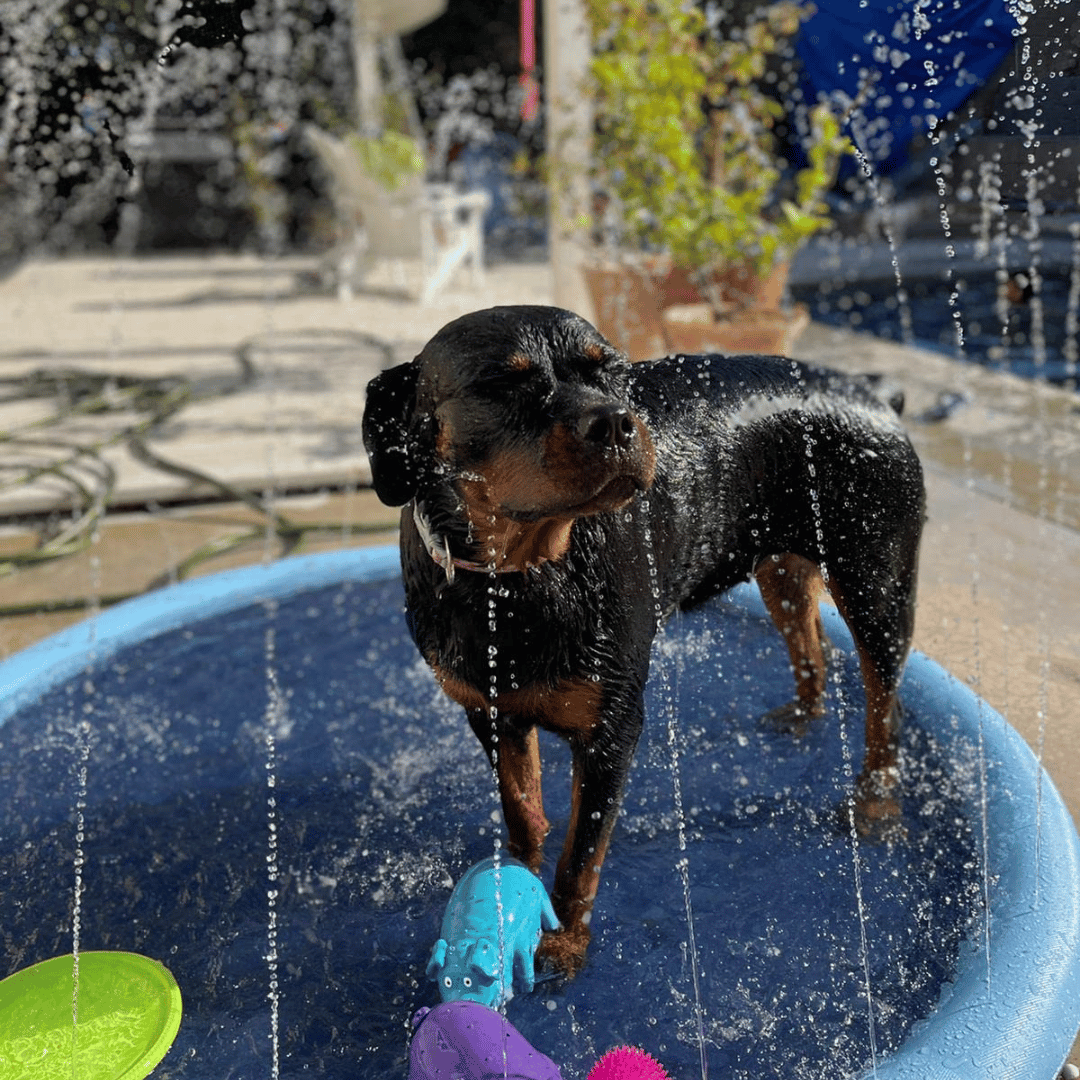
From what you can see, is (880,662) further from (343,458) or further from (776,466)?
(343,458)

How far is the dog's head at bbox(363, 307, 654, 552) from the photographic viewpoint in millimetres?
1661

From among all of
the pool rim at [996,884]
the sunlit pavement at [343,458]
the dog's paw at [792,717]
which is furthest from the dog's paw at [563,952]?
the sunlit pavement at [343,458]

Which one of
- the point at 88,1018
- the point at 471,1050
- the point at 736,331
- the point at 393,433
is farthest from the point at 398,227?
the point at 471,1050

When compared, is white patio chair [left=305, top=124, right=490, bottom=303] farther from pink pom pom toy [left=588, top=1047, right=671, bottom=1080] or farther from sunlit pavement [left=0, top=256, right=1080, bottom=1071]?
pink pom pom toy [left=588, top=1047, right=671, bottom=1080]

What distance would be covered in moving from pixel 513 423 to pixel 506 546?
249 mm

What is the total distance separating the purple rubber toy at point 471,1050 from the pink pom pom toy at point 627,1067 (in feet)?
0.25

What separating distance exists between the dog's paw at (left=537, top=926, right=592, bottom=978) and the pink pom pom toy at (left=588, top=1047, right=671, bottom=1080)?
348 mm

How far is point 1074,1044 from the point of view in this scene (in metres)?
2.04

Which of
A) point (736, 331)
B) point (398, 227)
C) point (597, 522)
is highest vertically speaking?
point (398, 227)

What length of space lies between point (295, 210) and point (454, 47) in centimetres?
332

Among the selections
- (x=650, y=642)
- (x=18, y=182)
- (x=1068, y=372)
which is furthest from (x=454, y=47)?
(x=650, y=642)

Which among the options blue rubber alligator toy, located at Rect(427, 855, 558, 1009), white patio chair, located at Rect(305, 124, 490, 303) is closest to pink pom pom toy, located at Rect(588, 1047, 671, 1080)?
blue rubber alligator toy, located at Rect(427, 855, 558, 1009)

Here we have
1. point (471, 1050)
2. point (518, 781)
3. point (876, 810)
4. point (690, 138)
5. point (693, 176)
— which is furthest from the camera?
point (690, 138)

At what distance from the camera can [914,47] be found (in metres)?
2.59
